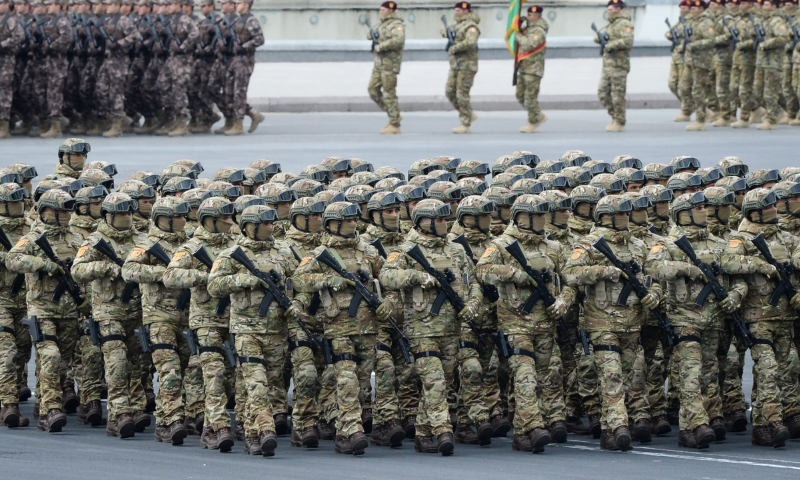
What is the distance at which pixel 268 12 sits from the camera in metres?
37.5

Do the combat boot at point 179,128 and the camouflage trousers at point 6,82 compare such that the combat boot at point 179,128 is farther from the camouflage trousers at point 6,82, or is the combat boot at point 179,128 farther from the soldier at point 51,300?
the soldier at point 51,300

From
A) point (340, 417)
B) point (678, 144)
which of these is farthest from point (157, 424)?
point (678, 144)

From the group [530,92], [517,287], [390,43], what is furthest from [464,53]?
[517,287]

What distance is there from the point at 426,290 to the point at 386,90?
13.5 m

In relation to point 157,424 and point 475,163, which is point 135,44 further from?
point 157,424

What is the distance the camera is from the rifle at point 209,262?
1196cm

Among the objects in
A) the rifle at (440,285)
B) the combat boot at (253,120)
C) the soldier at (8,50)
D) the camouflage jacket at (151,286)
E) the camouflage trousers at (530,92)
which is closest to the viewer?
the rifle at (440,285)

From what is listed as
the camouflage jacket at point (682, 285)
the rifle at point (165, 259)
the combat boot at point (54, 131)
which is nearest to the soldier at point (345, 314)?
the rifle at point (165, 259)

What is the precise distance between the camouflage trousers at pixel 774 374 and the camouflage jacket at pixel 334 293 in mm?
2971

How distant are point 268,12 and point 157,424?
26.2 m

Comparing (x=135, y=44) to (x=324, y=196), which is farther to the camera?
(x=135, y=44)

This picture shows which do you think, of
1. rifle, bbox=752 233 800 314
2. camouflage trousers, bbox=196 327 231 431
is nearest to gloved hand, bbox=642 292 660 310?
rifle, bbox=752 233 800 314

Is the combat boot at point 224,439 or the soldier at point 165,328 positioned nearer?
the combat boot at point 224,439

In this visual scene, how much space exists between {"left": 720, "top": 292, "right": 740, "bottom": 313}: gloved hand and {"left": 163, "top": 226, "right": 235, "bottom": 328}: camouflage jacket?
12.3 ft
